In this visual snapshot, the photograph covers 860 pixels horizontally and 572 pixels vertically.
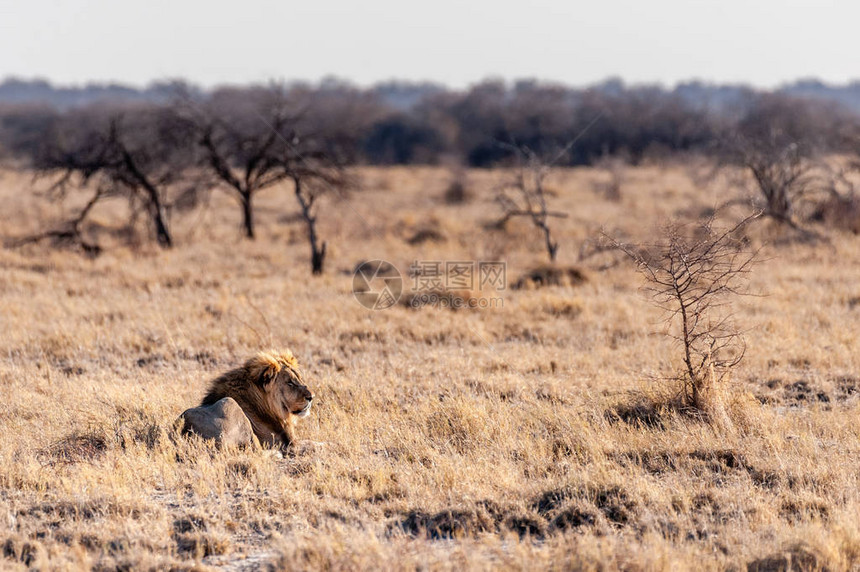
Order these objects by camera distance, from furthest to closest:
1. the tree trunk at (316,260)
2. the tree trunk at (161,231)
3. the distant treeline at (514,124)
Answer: the distant treeline at (514,124), the tree trunk at (161,231), the tree trunk at (316,260)

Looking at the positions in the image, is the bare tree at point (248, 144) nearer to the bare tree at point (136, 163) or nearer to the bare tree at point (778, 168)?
the bare tree at point (136, 163)

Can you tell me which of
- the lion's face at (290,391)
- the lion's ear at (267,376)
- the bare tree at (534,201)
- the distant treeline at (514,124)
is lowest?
the lion's face at (290,391)

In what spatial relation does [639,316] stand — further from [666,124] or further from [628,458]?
[666,124]

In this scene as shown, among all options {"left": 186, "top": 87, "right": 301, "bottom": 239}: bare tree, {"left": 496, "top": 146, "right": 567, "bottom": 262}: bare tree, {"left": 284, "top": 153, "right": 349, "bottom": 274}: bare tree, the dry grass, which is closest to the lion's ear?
the dry grass

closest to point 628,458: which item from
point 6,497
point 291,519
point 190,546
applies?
point 291,519

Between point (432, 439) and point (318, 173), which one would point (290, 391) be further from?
point (318, 173)

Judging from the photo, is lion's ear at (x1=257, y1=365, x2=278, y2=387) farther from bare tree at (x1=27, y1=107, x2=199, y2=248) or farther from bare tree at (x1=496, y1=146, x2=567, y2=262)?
bare tree at (x1=27, y1=107, x2=199, y2=248)

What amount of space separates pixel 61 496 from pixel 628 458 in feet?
14.4

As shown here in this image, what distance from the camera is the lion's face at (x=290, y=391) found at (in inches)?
271

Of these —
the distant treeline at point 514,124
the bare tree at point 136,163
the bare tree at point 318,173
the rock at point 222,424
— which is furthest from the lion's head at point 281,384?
the distant treeline at point 514,124

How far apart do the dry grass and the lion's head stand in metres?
0.47

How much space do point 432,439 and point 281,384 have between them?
1.44 m

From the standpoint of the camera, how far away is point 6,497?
18.6 feet

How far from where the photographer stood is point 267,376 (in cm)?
688
